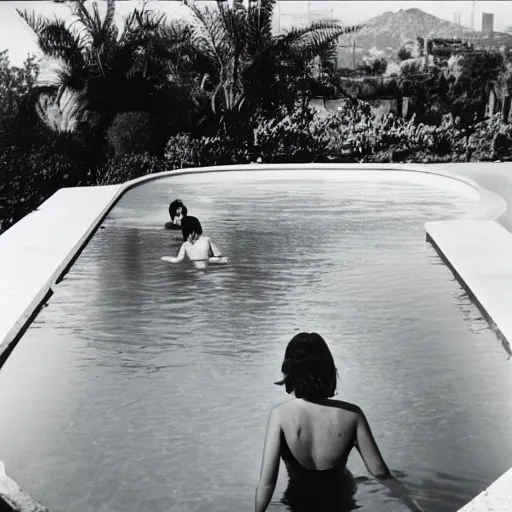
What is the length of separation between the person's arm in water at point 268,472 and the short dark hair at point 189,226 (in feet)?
8.59

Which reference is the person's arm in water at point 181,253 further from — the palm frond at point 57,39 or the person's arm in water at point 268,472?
the person's arm in water at point 268,472

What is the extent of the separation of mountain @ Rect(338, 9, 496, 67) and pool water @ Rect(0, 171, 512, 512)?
4.14ft

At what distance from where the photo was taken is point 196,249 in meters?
5.65

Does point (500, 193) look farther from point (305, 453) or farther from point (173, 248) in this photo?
point (305, 453)

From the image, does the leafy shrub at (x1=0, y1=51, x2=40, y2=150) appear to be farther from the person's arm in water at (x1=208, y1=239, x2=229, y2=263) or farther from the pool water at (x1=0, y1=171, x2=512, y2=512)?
the person's arm in water at (x1=208, y1=239, x2=229, y2=263)

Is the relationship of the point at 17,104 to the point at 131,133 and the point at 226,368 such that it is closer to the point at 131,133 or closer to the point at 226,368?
the point at 131,133

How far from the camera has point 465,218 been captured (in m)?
6.39

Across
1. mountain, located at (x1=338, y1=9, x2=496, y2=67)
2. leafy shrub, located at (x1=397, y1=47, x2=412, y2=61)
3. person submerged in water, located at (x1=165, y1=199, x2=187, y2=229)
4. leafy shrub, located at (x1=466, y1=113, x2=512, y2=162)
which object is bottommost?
person submerged in water, located at (x1=165, y1=199, x2=187, y2=229)

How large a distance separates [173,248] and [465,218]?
6.39 ft

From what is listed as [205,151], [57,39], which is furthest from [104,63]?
[205,151]

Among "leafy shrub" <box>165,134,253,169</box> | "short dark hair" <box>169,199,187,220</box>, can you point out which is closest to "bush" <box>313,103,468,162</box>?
"leafy shrub" <box>165,134,253,169</box>

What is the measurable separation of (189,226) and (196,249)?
0.18 m

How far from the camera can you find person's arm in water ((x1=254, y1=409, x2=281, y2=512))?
3158 mm

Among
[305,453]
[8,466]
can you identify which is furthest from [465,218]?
[8,466]
